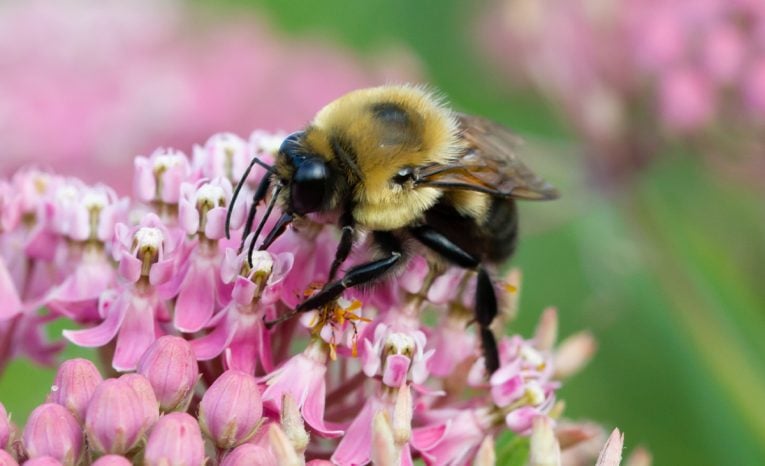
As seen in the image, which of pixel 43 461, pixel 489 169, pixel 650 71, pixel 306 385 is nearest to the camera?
pixel 43 461

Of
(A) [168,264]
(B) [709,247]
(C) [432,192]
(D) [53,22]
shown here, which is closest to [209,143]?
(A) [168,264]

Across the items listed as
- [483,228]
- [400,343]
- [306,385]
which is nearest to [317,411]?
[306,385]

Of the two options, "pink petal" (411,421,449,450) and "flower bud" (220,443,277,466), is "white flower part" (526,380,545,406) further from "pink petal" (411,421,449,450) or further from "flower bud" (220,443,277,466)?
"flower bud" (220,443,277,466)

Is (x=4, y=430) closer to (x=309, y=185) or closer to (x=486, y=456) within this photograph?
(x=309, y=185)

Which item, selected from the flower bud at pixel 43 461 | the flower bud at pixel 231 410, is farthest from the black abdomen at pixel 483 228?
the flower bud at pixel 43 461

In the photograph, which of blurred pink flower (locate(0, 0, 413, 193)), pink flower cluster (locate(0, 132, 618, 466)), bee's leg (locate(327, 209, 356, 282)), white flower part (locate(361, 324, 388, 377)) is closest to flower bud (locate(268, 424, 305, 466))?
pink flower cluster (locate(0, 132, 618, 466))

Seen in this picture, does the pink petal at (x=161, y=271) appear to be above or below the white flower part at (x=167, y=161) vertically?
below

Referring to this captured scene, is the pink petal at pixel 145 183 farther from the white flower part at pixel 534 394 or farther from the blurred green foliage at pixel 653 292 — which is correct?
the blurred green foliage at pixel 653 292
